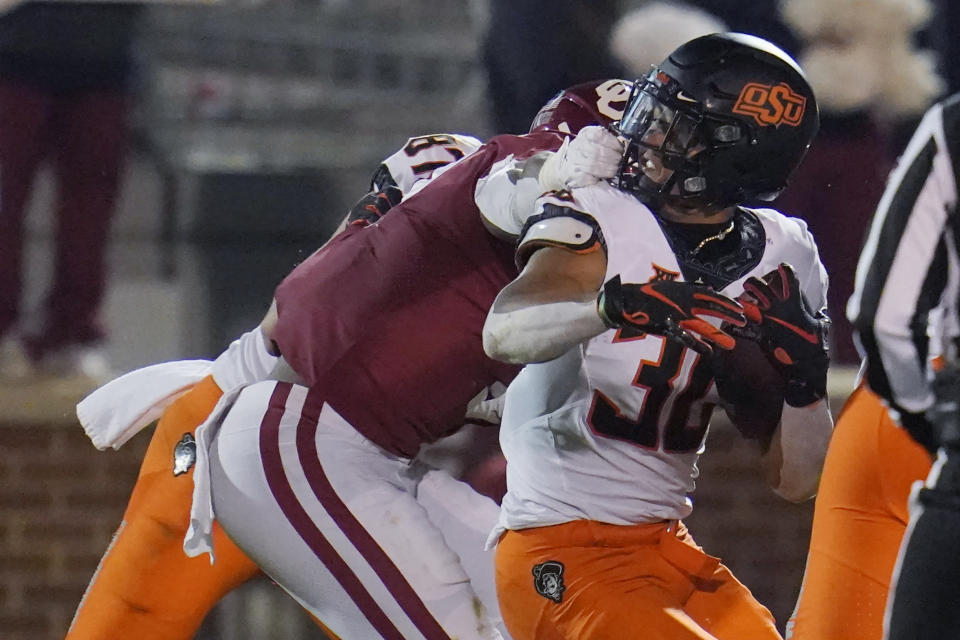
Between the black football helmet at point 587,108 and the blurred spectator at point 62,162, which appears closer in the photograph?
the black football helmet at point 587,108

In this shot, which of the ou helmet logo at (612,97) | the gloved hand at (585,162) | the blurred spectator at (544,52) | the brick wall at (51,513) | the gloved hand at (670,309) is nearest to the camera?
the gloved hand at (670,309)

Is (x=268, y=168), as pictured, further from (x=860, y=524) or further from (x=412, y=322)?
(x=860, y=524)

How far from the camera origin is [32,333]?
4461 millimetres

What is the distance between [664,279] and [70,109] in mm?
2743

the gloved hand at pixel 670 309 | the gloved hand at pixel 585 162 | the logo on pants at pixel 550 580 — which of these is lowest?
the logo on pants at pixel 550 580

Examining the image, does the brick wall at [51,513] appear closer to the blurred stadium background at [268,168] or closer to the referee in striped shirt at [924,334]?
the blurred stadium background at [268,168]

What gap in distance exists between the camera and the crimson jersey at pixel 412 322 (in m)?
2.62

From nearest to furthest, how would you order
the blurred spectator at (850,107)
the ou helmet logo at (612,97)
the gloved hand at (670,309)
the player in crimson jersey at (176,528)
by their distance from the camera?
1. the gloved hand at (670,309)
2. the ou helmet logo at (612,97)
3. the player in crimson jersey at (176,528)
4. the blurred spectator at (850,107)

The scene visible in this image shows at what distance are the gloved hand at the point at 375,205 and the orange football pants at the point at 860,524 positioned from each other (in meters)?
0.94

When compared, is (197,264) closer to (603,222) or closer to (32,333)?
(32,333)

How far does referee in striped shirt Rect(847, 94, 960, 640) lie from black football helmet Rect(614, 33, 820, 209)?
46 centimetres

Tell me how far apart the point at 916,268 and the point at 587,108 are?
94cm

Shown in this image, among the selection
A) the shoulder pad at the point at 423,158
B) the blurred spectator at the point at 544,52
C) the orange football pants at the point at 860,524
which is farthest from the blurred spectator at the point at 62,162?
the orange football pants at the point at 860,524

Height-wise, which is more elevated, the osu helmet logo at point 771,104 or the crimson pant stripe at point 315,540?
the osu helmet logo at point 771,104
